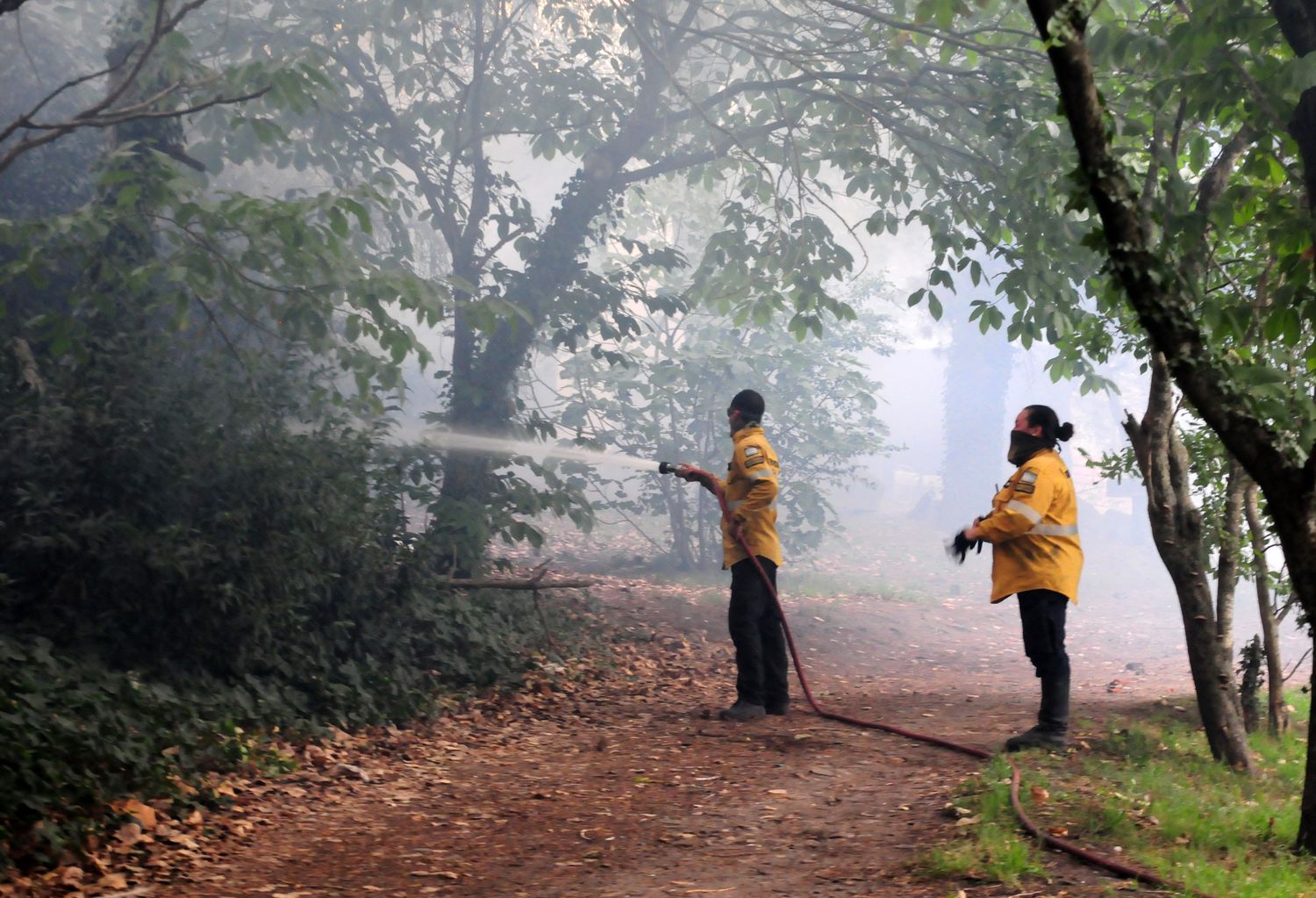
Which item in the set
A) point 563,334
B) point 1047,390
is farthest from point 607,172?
point 1047,390

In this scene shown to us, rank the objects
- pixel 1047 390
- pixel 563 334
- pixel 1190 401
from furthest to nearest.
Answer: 1. pixel 1047 390
2. pixel 563 334
3. pixel 1190 401

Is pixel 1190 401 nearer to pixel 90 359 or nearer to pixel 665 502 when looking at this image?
pixel 90 359

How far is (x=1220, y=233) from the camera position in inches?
234

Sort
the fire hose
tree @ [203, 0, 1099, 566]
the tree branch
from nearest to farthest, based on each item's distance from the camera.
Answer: the tree branch, the fire hose, tree @ [203, 0, 1099, 566]

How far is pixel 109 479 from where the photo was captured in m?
7.52

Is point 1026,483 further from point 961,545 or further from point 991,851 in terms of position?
point 991,851

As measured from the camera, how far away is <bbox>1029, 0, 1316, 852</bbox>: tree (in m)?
3.92

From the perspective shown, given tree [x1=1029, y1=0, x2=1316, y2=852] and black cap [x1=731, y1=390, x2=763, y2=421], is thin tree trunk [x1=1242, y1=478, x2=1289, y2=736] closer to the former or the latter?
tree [x1=1029, y1=0, x2=1316, y2=852]

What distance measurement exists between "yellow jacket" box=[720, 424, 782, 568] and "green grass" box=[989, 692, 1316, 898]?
247 centimetres

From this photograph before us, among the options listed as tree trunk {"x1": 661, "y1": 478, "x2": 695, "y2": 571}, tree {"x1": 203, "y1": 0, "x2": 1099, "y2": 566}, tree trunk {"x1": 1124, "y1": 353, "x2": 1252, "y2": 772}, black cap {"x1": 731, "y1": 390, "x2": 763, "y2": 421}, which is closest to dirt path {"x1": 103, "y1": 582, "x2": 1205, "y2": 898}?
tree trunk {"x1": 1124, "y1": 353, "x2": 1252, "y2": 772}

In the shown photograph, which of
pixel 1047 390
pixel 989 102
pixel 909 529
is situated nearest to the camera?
pixel 989 102

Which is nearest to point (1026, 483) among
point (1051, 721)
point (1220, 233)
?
point (1051, 721)

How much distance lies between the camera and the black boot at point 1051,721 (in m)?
6.48

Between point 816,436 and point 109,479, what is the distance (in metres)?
14.0
